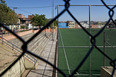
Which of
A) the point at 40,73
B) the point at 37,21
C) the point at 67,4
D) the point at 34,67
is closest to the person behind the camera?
the point at 67,4

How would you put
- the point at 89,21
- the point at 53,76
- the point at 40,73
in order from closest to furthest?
1. the point at 89,21
2. the point at 53,76
3. the point at 40,73

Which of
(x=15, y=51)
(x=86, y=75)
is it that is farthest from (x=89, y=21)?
(x=15, y=51)

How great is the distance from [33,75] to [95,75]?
402 cm

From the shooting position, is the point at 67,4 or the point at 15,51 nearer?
the point at 67,4

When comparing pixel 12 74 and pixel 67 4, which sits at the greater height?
pixel 67 4

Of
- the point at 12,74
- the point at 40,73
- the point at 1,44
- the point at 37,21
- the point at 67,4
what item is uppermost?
the point at 37,21

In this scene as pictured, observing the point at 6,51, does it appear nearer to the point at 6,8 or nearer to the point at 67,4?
the point at 67,4

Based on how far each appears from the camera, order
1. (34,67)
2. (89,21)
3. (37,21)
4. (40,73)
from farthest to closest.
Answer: (37,21), (34,67), (40,73), (89,21)

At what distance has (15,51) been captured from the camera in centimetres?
1008

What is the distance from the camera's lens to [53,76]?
7.72 m

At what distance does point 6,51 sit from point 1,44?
792mm

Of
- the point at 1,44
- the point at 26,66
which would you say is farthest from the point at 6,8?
the point at 26,66

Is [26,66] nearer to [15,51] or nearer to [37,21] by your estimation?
[15,51]

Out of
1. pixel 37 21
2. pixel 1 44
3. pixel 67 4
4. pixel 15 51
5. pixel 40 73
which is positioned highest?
pixel 37 21
